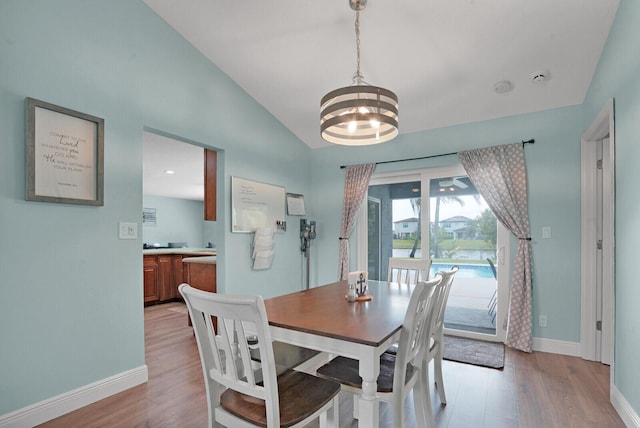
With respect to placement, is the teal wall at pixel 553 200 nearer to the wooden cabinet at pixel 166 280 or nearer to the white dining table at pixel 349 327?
the white dining table at pixel 349 327

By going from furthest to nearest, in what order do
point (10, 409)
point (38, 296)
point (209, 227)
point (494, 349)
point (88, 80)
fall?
point (209, 227)
point (494, 349)
point (88, 80)
point (38, 296)
point (10, 409)

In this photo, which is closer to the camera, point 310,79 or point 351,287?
point 351,287

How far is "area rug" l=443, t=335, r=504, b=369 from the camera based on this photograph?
2889 millimetres

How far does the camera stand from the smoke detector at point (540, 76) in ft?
9.13

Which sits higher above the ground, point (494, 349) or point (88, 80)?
point (88, 80)

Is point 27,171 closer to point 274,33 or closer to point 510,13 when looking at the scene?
point 274,33

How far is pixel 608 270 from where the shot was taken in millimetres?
2811

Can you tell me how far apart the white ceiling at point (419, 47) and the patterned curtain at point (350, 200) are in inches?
37.8

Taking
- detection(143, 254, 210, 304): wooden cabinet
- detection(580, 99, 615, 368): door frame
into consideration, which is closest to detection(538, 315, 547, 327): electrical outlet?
detection(580, 99, 615, 368): door frame

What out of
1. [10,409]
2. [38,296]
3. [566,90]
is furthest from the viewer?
[566,90]

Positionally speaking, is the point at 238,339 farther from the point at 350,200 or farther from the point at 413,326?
the point at 350,200

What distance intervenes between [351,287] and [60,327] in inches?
74.3

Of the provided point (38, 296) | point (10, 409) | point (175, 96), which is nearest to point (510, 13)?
point (175, 96)

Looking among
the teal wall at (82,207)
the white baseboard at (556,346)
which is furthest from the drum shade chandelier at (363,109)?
the white baseboard at (556,346)
